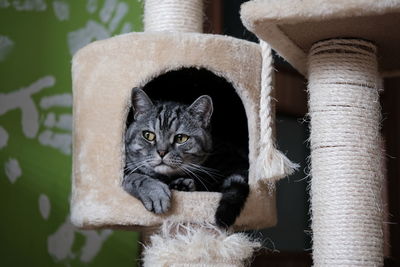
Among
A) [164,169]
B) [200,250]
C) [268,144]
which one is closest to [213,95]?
[164,169]

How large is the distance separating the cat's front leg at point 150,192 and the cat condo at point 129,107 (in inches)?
0.6

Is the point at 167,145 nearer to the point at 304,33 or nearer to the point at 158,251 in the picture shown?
the point at 158,251

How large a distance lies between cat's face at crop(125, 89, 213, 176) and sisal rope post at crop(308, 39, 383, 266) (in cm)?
32

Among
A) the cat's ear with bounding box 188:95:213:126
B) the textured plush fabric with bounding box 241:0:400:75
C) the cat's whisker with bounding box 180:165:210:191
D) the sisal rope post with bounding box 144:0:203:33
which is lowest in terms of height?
the cat's whisker with bounding box 180:165:210:191

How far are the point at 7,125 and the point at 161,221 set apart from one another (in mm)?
705

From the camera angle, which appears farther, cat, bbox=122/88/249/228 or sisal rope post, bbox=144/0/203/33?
sisal rope post, bbox=144/0/203/33

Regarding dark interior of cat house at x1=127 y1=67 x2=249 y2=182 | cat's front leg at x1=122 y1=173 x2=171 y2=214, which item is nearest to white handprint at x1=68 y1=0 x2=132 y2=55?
dark interior of cat house at x1=127 y1=67 x2=249 y2=182

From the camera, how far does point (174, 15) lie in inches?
61.4

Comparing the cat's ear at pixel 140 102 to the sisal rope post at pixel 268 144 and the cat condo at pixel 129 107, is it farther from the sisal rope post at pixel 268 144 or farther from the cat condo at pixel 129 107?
the sisal rope post at pixel 268 144

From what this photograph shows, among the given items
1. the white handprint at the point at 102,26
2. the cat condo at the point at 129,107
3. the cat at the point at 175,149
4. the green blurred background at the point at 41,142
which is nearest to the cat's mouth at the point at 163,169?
the cat at the point at 175,149

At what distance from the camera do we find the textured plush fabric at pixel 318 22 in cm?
112

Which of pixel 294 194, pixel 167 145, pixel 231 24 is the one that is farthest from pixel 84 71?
pixel 294 194

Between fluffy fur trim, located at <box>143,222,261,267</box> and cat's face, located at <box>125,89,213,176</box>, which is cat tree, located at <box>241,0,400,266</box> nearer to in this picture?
fluffy fur trim, located at <box>143,222,261,267</box>

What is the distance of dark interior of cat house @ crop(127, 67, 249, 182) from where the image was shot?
5.59 feet
